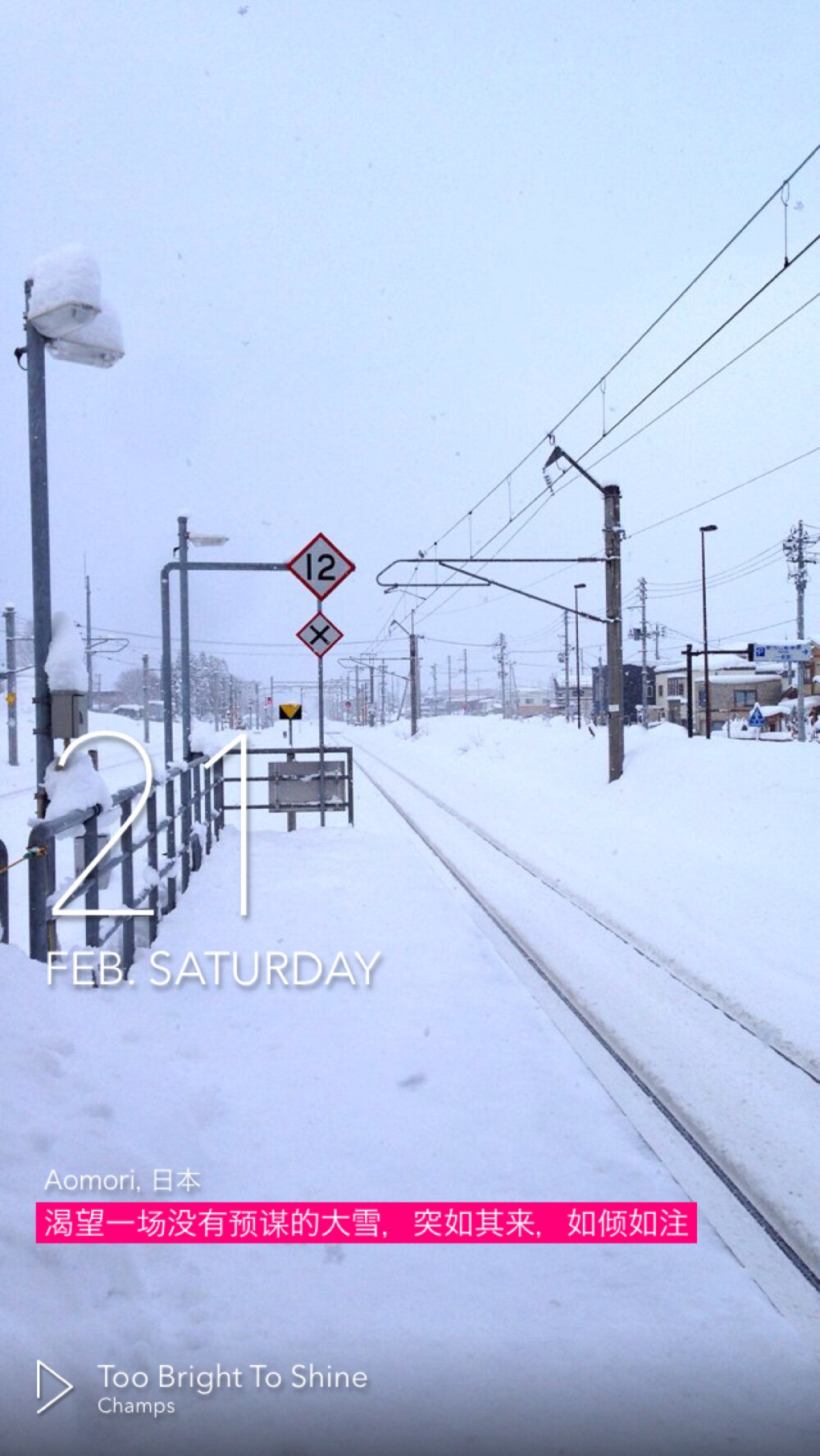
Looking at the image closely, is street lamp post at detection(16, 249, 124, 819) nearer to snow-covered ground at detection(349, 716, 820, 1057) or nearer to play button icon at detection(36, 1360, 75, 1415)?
play button icon at detection(36, 1360, 75, 1415)

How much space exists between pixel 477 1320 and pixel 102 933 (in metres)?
3.76

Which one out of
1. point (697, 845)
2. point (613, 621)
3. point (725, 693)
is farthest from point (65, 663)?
point (725, 693)

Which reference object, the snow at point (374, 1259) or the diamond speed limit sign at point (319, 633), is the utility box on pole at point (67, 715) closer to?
the snow at point (374, 1259)

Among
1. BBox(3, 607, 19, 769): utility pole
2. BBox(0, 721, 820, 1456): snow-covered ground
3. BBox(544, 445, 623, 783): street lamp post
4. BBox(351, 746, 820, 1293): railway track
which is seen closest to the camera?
BBox(0, 721, 820, 1456): snow-covered ground

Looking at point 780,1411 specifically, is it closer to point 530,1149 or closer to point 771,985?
point 530,1149

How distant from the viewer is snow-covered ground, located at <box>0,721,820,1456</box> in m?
2.55

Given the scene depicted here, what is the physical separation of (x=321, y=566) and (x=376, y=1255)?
405 inches

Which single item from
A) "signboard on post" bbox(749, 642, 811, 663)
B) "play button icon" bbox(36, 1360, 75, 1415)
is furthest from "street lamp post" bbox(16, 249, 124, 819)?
"signboard on post" bbox(749, 642, 811, 663)

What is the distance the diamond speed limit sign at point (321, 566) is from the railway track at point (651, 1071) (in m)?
3.93

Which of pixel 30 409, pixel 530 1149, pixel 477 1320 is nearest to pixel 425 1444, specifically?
pixel 477 1320

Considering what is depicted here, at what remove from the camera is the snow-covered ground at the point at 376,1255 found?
2.55m

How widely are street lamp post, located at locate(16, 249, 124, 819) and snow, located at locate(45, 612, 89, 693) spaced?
106 mm

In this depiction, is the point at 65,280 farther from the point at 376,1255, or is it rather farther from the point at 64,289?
the point at 376,1255

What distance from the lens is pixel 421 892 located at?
9898mm
